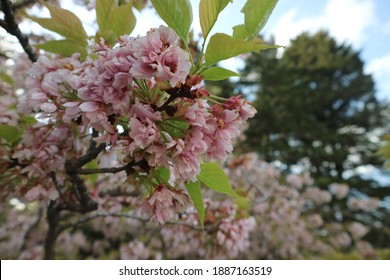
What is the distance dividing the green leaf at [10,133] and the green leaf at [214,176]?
2.06 ft

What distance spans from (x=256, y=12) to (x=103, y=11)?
0.48 meters

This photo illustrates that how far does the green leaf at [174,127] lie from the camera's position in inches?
26.8

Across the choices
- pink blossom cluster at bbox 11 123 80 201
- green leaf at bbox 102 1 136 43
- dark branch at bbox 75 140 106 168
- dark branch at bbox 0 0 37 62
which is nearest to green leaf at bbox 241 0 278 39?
green leaf at bbox 102 1 136 43

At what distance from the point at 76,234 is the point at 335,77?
13.4 m

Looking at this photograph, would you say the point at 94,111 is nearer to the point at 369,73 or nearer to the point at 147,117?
the point at 147,117

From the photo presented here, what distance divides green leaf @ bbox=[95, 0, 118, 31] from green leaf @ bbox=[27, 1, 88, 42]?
0.18ft

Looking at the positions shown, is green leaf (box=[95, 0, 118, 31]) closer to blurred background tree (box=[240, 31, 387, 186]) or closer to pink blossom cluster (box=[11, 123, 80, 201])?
pink blossom cluster (box=[11, 123, 80, 201])

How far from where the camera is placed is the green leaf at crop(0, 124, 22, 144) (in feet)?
3.31

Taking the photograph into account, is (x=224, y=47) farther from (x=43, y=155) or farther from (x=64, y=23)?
(x=43, y=155)

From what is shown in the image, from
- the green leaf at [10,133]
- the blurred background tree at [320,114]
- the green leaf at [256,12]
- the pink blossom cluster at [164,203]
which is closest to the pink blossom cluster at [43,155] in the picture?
the green leaf at [10,133]

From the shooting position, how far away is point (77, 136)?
3.26 feet

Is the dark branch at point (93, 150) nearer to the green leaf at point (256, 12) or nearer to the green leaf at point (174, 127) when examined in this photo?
the green leaf at point (174, 127)

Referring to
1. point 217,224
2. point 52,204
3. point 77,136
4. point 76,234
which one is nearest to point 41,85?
point 77,136

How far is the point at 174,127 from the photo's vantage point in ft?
2.27
